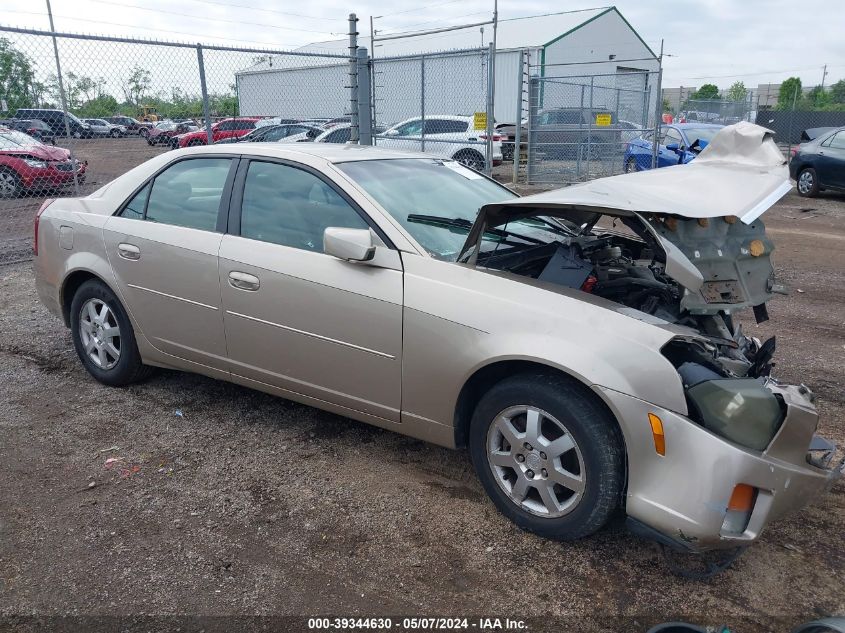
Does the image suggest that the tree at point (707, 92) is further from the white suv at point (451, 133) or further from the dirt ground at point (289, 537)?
the dirt ground at point (289, 537)

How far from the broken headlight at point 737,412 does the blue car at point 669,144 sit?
43.5 feet

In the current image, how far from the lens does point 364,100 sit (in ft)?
34.0

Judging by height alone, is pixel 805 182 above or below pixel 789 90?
below

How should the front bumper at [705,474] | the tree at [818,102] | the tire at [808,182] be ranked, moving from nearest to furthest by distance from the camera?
the front bumper at [705,474], the tire at [808,182], the tree at [818,102]

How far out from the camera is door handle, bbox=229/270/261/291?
3.64m

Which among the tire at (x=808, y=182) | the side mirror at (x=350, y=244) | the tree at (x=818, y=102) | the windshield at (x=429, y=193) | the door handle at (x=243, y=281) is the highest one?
the tree at (x=818, y=102)

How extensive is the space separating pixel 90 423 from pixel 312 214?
1.91m

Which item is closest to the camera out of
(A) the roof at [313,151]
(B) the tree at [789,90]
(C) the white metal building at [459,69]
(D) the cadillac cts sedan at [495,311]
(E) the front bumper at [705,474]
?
(E) the front bumper at [705,474]

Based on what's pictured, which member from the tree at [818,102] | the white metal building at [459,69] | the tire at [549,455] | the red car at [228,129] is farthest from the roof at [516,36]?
the tire at [549,455]

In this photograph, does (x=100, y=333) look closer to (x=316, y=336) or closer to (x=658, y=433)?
(x=316, y=336)

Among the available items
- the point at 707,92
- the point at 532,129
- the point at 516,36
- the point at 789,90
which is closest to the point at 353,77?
the point at 532,129

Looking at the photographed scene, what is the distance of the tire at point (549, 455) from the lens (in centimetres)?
273

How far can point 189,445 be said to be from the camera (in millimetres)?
3877

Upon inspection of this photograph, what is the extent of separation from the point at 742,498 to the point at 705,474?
18 cm
